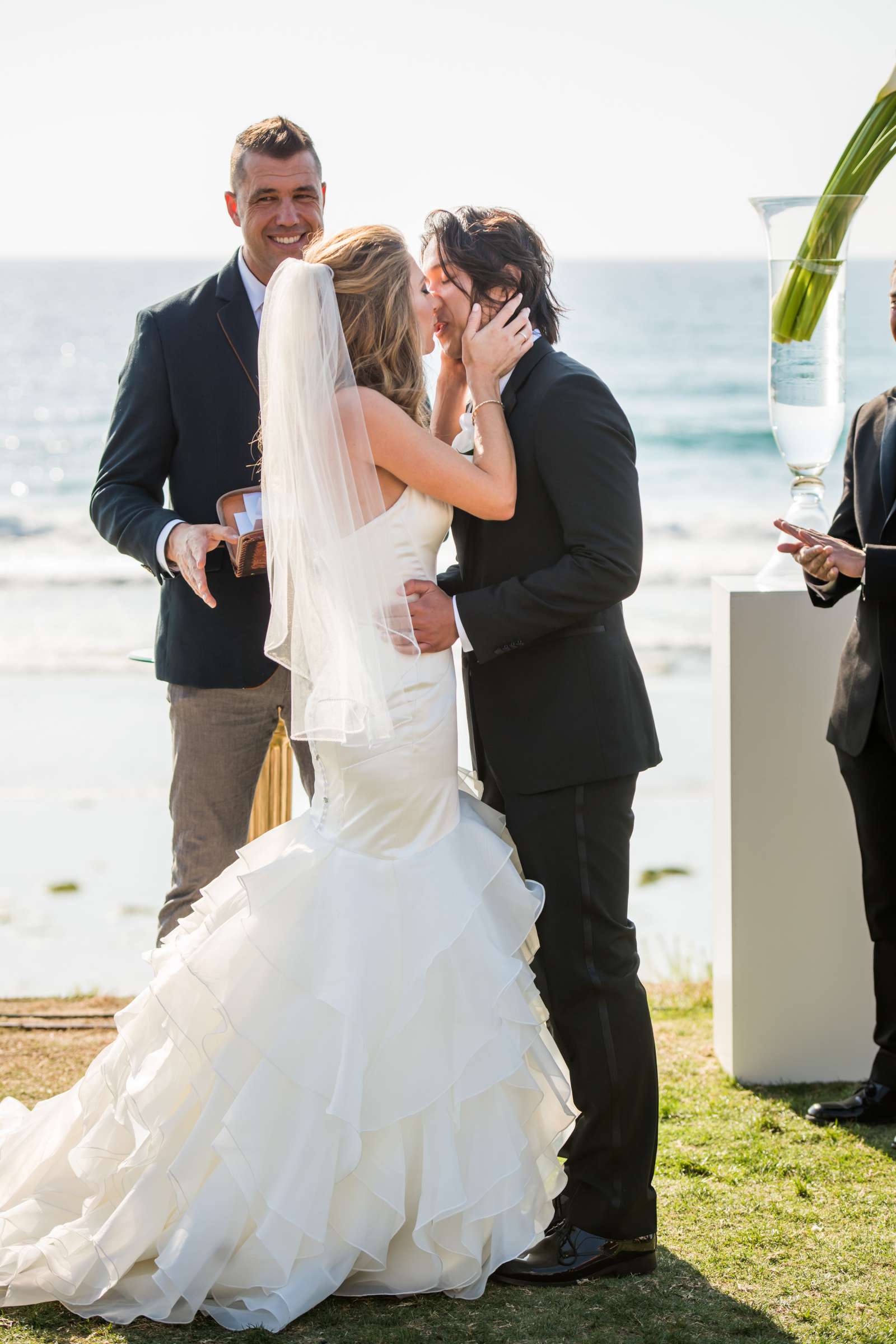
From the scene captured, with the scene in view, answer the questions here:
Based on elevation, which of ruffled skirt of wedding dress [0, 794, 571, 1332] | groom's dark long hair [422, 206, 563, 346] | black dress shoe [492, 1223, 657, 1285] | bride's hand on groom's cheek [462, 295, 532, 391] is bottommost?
black dress shoe [492, 1223, 657, 1285]

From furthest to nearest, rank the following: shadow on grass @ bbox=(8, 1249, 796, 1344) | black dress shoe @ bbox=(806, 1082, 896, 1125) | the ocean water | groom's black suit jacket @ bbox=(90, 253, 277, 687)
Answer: the ocean water < black dress shoe @ bbox=(806, 1082, 896, 1125) < groom's black suit jacket @ bbox=(90, 253, 277, 687) < shadow on grass @ bbox=(8, 1249, 796, 1344)

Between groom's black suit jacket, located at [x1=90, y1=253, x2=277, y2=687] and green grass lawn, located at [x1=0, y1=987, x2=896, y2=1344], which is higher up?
groom's black suit jacket, located at [x1=90, y1=253, x2=277, y2=687]

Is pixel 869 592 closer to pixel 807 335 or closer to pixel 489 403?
pixel 807 335

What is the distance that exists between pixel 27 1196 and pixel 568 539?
1.52m

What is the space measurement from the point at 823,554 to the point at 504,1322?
1.70 m

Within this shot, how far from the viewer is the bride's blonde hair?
91.9 inches

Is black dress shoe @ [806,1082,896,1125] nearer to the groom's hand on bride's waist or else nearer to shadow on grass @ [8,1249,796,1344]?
shadow on grass @ [8,1249,796,1344]

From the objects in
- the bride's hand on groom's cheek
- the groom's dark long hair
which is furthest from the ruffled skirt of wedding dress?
the groom's dark long hair

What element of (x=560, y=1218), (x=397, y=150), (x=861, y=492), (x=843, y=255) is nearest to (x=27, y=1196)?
(x=560, y=1218)

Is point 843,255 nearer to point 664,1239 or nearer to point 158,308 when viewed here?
point 158,308

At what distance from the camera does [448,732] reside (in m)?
2.47

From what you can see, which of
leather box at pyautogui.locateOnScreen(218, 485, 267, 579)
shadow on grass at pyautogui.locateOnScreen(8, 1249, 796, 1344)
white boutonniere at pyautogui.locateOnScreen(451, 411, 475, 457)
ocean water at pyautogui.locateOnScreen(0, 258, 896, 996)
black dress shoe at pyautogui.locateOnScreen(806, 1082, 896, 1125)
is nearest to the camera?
shadow on grass at pyautogui.locateOnScreen(8, 1249, 796, 1344)

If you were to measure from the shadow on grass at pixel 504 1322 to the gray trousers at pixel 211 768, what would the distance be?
91 centimetres

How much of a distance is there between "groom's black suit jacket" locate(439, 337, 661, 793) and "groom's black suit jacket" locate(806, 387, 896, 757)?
778 mm
